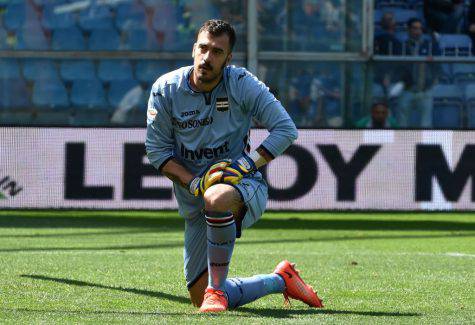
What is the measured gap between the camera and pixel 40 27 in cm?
1992

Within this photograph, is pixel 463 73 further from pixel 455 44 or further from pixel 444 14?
pixel 444 14

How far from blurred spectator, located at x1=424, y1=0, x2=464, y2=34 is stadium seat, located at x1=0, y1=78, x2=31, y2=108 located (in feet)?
23.5

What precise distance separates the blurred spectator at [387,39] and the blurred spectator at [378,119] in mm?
1203

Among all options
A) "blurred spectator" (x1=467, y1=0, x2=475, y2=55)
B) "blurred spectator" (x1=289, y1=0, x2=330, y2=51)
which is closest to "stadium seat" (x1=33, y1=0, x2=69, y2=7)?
"blurred spectator" (x1=289, y1=0, x2=330, y2=51)

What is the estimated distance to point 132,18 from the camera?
20.0 metres

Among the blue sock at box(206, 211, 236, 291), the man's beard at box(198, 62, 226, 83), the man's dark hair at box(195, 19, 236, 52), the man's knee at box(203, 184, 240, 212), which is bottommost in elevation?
the blue sock at box(206, 211, 236, 291)

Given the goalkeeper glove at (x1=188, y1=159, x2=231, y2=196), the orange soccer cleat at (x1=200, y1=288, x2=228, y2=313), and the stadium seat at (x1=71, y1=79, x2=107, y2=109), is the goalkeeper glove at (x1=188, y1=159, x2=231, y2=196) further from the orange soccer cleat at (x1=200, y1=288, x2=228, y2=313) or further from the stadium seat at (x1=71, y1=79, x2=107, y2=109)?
the stadium seat at (x1=71, y1=79, x2=107, y2=109)

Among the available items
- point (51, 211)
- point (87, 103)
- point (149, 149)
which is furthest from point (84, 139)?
point (149, 149)

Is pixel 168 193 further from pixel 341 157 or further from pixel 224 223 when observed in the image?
pixel 224 223

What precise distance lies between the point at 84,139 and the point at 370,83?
547 cm

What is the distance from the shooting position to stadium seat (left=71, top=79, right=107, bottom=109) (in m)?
19.8

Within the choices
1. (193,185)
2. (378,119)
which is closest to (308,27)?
(378,119)

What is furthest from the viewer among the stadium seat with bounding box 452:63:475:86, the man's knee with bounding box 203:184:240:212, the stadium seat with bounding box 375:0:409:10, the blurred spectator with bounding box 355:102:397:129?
the stadium seat with bounding box 375:0:409:10

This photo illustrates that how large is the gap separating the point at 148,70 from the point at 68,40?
1428 millimetres
